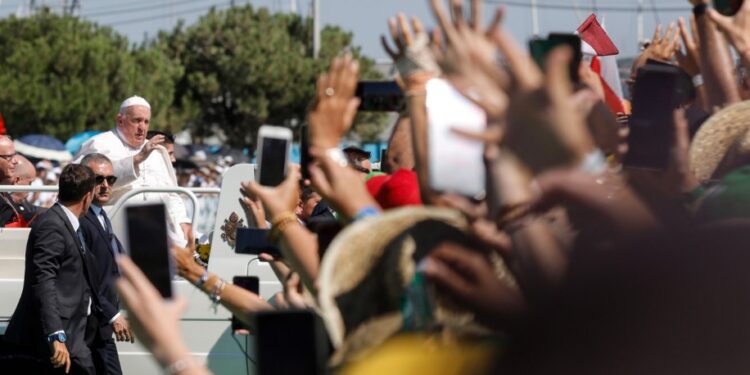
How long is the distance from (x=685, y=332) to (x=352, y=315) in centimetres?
82

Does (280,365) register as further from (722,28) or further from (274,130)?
(722,28)

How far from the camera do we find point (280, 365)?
2.43 m

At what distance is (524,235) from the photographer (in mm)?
2164

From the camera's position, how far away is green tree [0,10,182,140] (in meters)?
41.9

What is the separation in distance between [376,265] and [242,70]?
48791 millimetres

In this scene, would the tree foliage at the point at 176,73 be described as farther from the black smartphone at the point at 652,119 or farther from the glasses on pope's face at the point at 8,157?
the black smartphone at the point at 652,119

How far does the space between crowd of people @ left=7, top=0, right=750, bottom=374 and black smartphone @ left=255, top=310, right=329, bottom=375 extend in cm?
4

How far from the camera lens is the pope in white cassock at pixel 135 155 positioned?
8.96m

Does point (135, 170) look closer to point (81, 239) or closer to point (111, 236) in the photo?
point (111, 236)

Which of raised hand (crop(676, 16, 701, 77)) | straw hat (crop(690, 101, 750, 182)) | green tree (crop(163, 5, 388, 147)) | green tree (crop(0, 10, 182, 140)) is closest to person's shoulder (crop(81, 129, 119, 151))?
raised hand (crop(676, 16, 701, 77))

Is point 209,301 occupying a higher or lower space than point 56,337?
higher

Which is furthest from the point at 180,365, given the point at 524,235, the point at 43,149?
the point at 43,149

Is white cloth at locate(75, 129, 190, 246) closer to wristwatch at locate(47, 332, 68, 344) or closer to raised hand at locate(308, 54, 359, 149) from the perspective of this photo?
wristwatch at locate(47, 332, 68, 344)

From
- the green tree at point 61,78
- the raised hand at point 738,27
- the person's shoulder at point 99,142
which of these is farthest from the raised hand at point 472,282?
the green tree at point 61,78
